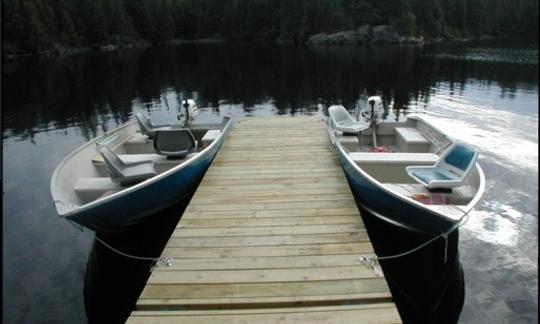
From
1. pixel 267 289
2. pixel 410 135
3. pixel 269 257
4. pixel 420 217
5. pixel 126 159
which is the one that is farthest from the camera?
pixel 410 135

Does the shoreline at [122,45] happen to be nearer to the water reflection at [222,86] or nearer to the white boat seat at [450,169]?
the water reflection at [222,86]

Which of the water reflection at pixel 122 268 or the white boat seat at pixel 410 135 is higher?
the white boat seat at pixel 410 135

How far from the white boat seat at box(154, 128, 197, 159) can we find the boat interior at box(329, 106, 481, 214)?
12.5 ft

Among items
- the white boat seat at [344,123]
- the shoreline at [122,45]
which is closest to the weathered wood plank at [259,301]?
the white boat seat at [344,123]

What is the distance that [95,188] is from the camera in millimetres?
7941

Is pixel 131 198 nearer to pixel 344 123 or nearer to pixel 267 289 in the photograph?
→ pixel 267 289

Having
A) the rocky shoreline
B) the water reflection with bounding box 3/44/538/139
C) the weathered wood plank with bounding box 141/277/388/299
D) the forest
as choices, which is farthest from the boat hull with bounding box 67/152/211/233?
the rocky shoreline

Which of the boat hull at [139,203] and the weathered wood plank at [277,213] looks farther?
the weathered wood plank at [277,213]

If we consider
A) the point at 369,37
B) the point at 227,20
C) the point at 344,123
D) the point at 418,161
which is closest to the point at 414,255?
the point at 418,161

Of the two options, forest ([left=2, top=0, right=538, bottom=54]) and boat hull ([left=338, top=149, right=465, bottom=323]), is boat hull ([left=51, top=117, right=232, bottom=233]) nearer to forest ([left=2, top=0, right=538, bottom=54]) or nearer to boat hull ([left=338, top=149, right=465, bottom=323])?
boat hull ([left=338, top=149, right=465, bottom=323])

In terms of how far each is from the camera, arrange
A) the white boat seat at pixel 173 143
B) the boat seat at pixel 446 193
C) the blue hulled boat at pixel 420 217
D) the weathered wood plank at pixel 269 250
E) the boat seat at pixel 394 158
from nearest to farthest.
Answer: the weathered wood plank at pixel 269 250 < the blue hulled boat at pixel 420 217 < the boat seat at pixel 446 193 < the boat seat at pixel 394 158 < the white boat seat at pixel 173 143

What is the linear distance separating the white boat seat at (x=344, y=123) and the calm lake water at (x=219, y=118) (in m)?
3.55

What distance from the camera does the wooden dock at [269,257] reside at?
15.5 feet

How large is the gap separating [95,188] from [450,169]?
22.7 ft
